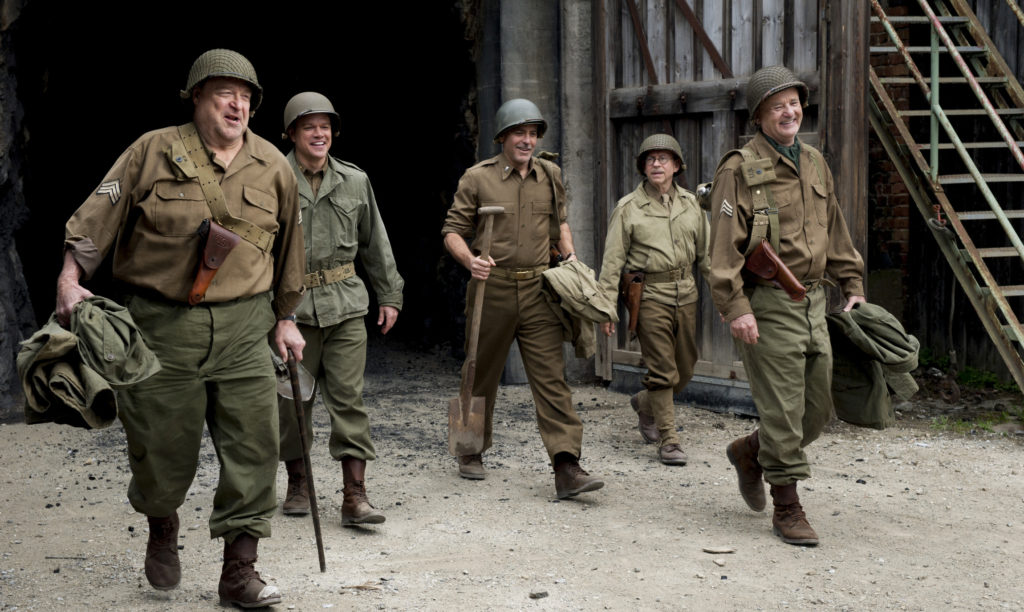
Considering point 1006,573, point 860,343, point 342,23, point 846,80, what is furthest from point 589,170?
point 1006,573

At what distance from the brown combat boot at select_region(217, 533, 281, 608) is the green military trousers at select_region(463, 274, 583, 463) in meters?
1.86

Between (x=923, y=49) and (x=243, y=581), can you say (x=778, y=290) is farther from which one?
(x=923, y=49)

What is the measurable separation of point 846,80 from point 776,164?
2297 mm

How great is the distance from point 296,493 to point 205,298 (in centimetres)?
164

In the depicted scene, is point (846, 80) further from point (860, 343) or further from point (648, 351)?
point (860, 343)

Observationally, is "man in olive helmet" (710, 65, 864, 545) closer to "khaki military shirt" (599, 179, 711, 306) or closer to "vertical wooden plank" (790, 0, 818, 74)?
"khaki military shirt" (599, 179, 711, 306)

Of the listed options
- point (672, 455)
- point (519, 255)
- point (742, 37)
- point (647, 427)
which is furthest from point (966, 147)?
point (519, 255)

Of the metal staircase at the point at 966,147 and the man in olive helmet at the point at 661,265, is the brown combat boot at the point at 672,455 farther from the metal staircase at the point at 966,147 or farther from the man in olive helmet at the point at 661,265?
the metal staircase at the point at 966,147

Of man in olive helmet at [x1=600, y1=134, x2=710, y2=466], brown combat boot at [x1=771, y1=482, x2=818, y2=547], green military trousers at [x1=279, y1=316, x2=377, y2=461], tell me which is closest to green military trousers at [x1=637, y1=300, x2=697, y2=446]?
man in olive helmet at [x1=600, y1=134, x2=710, y2=466]

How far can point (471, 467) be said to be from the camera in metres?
5.96

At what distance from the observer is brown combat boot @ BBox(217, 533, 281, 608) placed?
12.8 ft

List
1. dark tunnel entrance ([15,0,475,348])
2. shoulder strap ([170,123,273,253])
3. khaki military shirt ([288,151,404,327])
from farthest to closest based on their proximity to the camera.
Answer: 1. dark tunnel entrance ([15,0,475,348])
2. khaki military shirt ([288,151,404,327])
3. shoulder strap ([170,123,273,253])

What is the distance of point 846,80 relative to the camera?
679 cm

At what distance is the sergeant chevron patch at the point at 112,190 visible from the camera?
12.4ft
